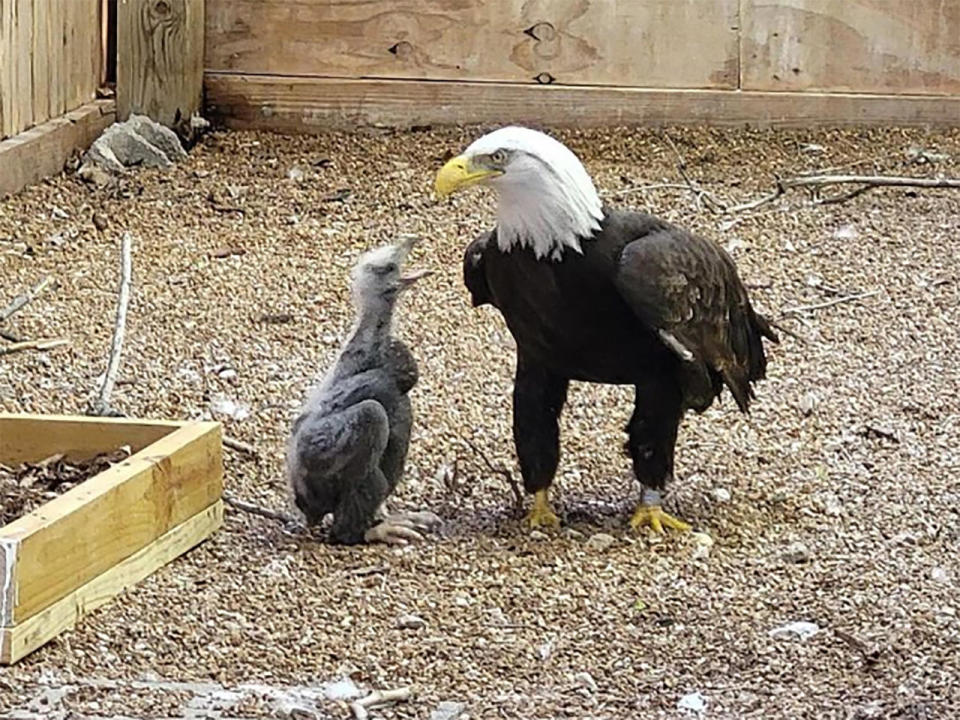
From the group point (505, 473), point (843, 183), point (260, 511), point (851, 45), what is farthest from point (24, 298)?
point (851, 45)

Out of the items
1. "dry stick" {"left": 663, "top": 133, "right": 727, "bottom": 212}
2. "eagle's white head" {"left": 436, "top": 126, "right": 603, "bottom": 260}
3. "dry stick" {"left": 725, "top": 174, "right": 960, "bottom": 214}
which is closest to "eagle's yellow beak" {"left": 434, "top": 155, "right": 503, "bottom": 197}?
"eagle's white head" {"left": 436, "top": 126, "right": 603, "bottom": 260}

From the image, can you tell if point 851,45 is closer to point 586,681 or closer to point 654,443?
point 654,443

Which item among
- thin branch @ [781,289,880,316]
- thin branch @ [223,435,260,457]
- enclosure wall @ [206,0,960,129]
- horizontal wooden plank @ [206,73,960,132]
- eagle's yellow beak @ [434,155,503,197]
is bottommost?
thin branch @ [223,435,260,457]

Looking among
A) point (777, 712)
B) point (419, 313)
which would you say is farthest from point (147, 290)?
point (777, 712)

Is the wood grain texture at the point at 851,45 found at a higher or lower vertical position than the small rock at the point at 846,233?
higher

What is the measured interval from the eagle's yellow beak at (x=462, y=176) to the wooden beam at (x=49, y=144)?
347 centimetres

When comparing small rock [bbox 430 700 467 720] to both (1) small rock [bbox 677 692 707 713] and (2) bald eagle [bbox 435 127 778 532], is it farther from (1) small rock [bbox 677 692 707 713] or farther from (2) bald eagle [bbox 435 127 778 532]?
(2) bald eagle [bbox 435 127 778 532]

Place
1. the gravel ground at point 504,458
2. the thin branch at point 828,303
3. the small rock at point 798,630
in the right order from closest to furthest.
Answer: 1. the gravel ground at point 504,458
2. the small rock at point 798,630
3. the thin branch at point 828,303

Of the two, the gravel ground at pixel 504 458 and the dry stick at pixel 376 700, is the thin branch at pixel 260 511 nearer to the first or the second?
the gravel ground at pixel 504 458

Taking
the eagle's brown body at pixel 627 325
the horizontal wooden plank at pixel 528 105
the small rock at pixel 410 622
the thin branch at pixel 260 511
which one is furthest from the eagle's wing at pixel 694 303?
the horizontal wooden plank at pixel 528 105

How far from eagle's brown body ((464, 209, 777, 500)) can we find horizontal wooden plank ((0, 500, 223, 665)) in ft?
2.83

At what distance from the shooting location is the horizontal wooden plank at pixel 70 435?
490 centimetres

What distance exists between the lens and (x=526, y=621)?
14.1ft

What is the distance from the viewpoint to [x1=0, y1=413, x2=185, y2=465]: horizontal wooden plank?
4898mm
